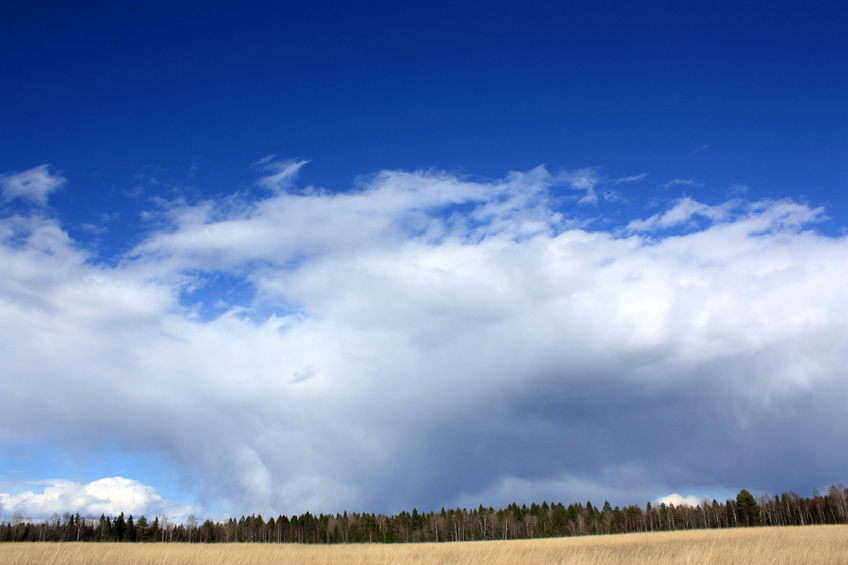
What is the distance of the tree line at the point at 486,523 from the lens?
115 meters

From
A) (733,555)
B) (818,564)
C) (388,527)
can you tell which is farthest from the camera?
(388,527)

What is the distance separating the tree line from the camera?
114875 millimetres

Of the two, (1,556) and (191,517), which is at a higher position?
(1,556)

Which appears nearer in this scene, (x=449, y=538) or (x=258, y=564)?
(x=258, y=564)

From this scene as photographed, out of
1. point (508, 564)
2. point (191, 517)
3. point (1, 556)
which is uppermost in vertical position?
point (1, 556)

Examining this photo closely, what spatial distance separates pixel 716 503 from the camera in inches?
4916

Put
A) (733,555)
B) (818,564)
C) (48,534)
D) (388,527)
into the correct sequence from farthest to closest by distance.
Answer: (388,527), (48,534), (733,555), (818,564)

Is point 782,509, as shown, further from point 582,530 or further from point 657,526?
point 582,530

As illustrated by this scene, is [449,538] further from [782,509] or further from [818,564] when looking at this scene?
[818,564]

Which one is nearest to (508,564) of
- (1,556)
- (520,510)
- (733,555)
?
(733,555)

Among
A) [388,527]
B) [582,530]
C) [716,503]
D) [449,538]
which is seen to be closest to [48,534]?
A: [388,527]

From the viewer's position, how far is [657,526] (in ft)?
422

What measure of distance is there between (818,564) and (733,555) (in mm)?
3964

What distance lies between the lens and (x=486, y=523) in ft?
425
